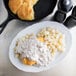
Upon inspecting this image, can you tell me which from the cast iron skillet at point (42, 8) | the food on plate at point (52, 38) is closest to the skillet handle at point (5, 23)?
the cast iron skillet at point (42, 8)

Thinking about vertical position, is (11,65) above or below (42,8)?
below

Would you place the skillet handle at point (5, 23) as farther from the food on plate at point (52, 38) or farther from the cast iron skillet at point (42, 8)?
the food on plate at point (52, 38)

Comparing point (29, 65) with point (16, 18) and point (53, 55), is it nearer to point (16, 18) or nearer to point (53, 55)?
point (53, 55)

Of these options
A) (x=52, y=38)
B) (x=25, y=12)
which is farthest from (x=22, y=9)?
(x=52, y=38)

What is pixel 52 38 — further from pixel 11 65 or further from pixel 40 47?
pixel 11 65

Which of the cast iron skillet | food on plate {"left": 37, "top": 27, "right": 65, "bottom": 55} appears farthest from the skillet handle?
food on plate {"left": 37, "top": 27, "right": 65, "bottom": 55}

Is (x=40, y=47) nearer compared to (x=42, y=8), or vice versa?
(x=40, y=47)
